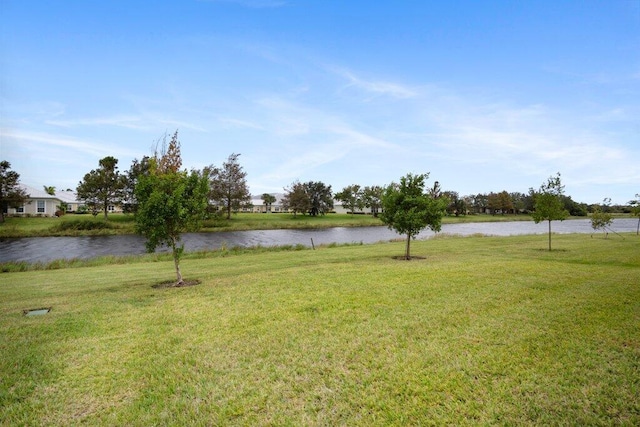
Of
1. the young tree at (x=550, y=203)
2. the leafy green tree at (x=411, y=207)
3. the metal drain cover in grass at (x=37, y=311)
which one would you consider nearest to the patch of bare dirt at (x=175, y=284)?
the metal drain cover in grass at (x=37, y=311)

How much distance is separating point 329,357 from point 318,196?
86.0 m

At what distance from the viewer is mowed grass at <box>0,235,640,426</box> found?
4039mm

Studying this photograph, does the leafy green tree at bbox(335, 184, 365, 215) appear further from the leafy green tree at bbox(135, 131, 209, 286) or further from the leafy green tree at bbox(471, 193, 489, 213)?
the leafy green tree at bbox(135, 131, 209, 286)

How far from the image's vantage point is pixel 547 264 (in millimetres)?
14258

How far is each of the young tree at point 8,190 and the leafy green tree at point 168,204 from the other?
55.3 m

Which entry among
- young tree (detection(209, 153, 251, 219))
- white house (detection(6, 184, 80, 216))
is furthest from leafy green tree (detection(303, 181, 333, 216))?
white house (detection(6, 184, 80, 216))

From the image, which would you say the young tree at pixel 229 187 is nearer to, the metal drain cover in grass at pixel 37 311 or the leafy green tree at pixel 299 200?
the leafy green tree at pixel 299 200

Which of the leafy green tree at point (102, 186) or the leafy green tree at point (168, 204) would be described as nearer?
the leafy green tree at point (168, 204)

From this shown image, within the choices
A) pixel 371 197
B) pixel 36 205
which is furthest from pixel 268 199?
pixel 36 205

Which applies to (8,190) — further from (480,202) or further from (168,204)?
(480,202)

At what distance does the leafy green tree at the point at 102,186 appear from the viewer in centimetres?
6053

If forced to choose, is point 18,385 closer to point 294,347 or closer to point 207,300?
point 294,347

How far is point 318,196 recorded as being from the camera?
299 ft

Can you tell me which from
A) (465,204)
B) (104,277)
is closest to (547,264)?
(104,277)
